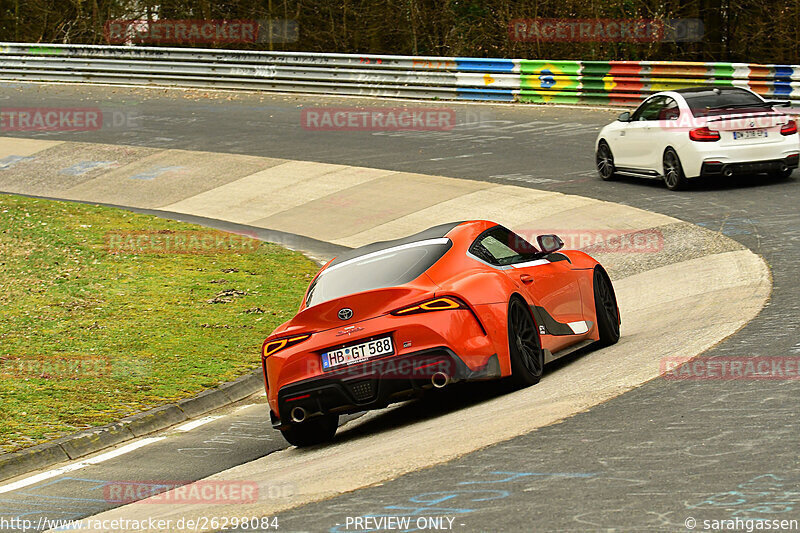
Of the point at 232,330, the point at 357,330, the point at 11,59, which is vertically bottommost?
the point at 232,330

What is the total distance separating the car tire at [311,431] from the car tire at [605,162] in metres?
12.4

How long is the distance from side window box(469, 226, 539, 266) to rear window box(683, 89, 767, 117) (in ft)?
29.2

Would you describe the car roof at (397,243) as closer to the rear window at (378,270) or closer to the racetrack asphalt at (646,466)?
the rear window at (378,270)

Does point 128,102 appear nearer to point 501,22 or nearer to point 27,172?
point 27,172

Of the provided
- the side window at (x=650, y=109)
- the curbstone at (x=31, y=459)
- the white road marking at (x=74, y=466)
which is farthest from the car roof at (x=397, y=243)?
the side window at (x=650, y=109)

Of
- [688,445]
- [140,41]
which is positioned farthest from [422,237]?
[140,41]

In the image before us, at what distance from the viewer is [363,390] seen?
7.83 metres

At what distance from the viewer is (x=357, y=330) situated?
7891 millimetres

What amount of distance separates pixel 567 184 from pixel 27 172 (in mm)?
12824

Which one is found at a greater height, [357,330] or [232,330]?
[357,330]

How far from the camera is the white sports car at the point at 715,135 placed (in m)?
17.3

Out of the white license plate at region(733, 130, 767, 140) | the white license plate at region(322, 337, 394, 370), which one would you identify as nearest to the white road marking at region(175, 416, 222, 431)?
the white license plate at region(322, 337, 394, 370)

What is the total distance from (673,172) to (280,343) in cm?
1153

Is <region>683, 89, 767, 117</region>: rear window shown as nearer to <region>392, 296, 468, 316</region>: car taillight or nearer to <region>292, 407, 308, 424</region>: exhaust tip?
<region>392, 296, 468, 316</region>: car taillight
